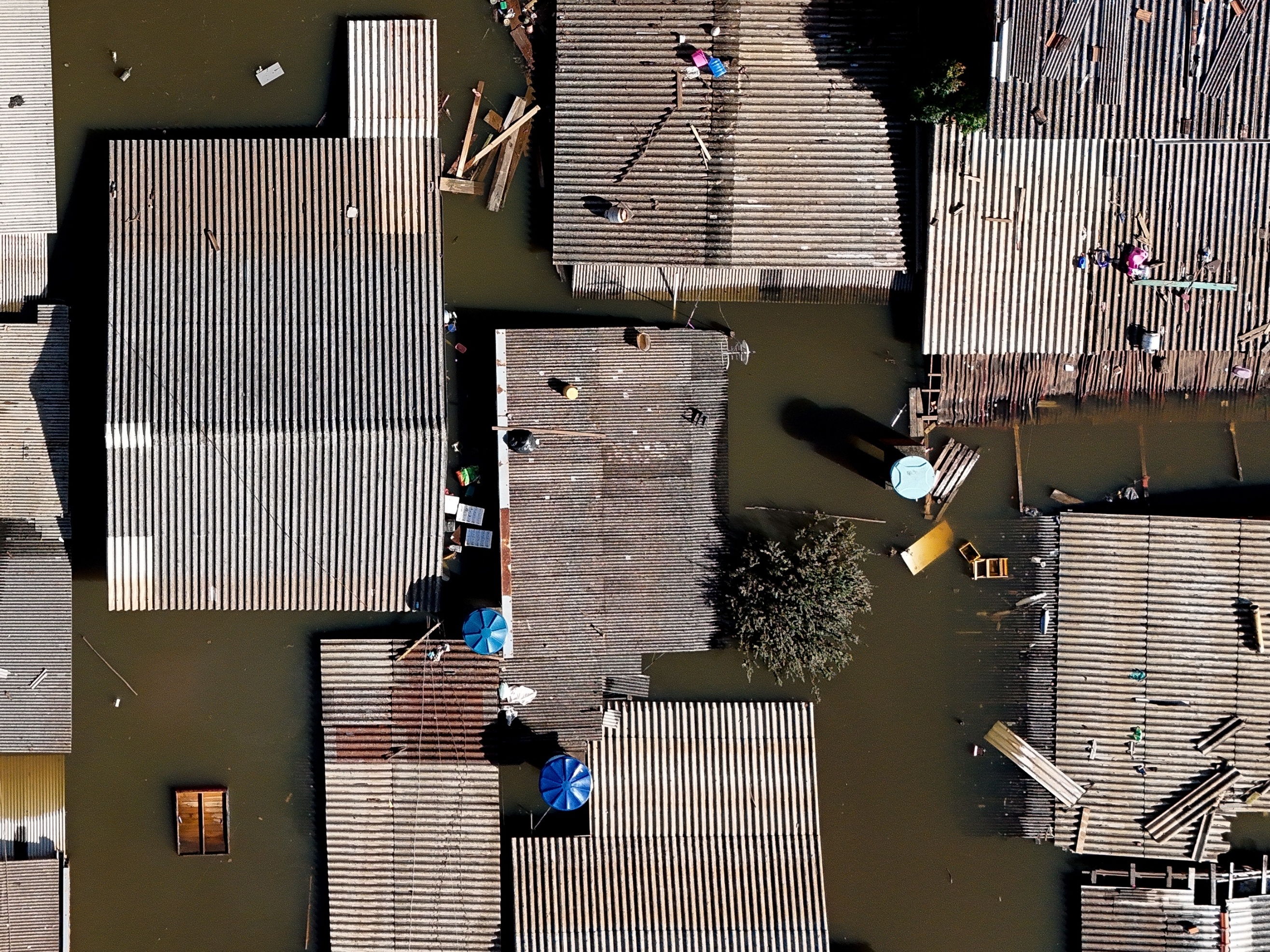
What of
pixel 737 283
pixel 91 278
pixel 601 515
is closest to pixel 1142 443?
pixel 737 283

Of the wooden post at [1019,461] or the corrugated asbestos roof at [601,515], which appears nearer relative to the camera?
the corrugated asbestos roof at [601,515]

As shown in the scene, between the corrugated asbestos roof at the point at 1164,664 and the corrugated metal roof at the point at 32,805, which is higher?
the corrugated asbestos roof at the point at 1164,664

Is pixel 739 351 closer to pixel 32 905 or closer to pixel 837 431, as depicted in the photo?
pixel 837 431

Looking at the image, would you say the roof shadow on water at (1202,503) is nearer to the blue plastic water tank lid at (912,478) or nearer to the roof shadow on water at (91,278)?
the blue plastic water tank lid at (912,478)

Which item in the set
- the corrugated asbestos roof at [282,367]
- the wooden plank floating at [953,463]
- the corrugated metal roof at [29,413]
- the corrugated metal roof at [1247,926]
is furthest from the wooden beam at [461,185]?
the corrugated metal roof at [1247,926]

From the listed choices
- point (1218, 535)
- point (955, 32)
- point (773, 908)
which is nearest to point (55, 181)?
point (955, 32)

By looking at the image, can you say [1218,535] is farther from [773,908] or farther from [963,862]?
[773,908]
